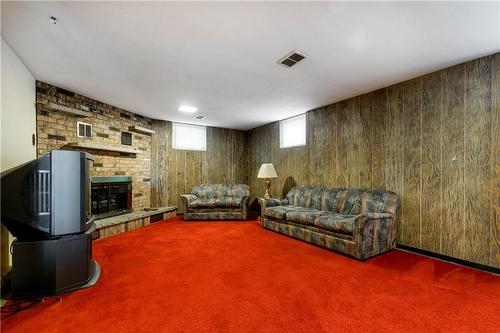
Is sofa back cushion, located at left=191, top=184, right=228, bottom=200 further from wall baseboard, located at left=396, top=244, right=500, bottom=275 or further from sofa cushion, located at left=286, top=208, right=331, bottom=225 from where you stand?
wall baseboard, located at left=396, top=244, right=500, bottom=275

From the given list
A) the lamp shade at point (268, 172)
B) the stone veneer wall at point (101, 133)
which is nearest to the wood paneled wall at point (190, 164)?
the stone veneer wall at point (101, 133)

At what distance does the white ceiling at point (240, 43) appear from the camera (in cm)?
187

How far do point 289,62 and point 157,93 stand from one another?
233 centimetres

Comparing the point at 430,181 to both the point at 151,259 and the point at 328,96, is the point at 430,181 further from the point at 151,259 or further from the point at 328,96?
the point at 151,259

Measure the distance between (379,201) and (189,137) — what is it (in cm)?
485

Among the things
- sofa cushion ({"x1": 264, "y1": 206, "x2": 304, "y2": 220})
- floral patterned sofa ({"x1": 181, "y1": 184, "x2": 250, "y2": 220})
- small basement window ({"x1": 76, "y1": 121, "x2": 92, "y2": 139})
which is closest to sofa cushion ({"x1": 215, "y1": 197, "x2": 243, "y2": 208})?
floral patterned sofa ({"x1": 181, "y1": 184, "x2": 250, "y2": 220})

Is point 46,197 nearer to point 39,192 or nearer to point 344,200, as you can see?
point 39,192

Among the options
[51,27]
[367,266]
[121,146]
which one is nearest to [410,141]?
[367,266]

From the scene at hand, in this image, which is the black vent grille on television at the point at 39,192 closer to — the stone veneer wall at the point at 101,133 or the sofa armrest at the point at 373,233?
the stone veneer wall at the point at 101,133

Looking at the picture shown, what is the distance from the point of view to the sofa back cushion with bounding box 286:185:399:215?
343cm

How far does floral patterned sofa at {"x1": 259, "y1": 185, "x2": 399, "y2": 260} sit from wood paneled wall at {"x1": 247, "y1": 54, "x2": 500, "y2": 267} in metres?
0.28

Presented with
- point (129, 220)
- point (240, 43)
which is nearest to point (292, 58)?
point (240, 43)

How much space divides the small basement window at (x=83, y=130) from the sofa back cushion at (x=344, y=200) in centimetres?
414

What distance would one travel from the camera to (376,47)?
2428mm
